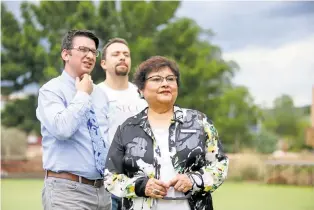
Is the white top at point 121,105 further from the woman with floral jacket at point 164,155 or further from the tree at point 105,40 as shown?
the tree at point 105,40

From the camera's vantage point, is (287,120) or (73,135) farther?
(287,120)

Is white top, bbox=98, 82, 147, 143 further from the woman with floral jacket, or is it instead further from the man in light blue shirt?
the woman with floral jacket

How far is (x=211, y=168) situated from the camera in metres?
3.19

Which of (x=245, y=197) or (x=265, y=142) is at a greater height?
(x=265, y=142)

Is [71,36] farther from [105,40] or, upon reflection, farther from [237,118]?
[237,118]

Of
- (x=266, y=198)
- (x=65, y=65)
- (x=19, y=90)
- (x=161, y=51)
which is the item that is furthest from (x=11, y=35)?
(x=65, y=65)

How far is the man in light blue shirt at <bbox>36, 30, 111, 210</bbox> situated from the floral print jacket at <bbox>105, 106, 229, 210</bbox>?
388 millimetres

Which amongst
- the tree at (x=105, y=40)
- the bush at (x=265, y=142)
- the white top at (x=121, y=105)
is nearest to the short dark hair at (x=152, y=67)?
the white top at (x=121, y=105)

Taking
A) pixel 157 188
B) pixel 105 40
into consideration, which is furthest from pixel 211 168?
pixel 105 40

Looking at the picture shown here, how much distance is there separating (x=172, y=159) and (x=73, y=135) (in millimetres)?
716

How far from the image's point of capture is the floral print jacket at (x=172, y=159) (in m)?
3.12

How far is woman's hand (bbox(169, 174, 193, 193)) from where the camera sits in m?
3.06

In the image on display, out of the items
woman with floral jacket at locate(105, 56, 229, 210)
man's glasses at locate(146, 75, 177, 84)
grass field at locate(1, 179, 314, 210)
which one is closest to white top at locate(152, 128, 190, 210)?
woman with floral jacket at locate(105, 56, 229, 210)

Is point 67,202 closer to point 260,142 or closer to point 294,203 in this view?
point 294,203
